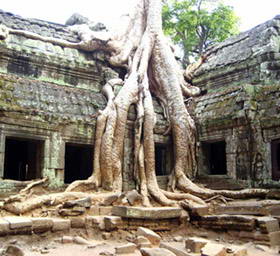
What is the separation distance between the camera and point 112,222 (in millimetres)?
6598

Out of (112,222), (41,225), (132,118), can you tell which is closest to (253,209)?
(112,222)

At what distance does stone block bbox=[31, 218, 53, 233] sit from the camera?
5855 millimetres

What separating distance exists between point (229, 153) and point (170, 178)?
1520mm

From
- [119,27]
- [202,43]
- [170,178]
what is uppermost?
[202,43]

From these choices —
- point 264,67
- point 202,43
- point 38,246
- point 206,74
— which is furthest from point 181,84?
point 202,43

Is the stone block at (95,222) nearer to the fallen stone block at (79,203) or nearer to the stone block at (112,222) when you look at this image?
the stone block at (112,222)

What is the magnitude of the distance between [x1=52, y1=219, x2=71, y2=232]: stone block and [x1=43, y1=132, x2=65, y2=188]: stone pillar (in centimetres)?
172

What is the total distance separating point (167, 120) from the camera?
32.6 feet

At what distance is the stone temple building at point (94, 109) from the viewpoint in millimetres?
7977

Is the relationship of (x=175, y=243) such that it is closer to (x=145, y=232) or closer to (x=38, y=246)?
(x=145, y=232)

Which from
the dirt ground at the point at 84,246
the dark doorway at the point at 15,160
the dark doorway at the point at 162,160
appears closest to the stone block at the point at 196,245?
the dirt ground at the point at 84,246

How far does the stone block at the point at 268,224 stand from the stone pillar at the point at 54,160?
4.06 meters

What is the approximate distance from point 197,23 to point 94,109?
11243 millimetres

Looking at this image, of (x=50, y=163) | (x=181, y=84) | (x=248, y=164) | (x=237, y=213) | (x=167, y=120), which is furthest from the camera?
(x=181, y=84)
